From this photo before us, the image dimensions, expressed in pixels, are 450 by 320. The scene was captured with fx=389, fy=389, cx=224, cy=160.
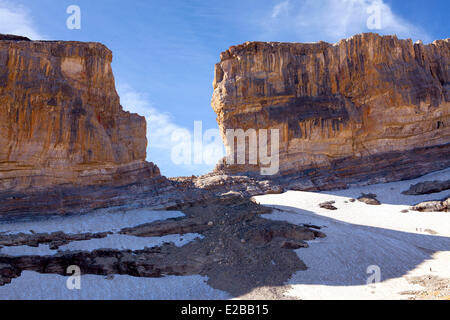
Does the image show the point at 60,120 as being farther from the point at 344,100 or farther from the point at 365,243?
the point at 344,100

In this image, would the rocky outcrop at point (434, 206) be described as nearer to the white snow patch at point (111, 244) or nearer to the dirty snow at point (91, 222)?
the white snow patch at point (111, 244)

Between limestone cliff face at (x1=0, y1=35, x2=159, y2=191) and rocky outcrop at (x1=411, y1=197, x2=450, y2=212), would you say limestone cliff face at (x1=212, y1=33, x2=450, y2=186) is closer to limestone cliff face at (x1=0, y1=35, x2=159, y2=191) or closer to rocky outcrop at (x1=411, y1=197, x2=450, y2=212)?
rocky outcrop at (x1=411, y1=197, x2=450, y2=212)

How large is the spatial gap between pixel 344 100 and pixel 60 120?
23.2 m

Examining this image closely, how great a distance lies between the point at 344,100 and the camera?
34.3 m

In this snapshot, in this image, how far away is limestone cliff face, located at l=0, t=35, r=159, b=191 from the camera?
24453 mm

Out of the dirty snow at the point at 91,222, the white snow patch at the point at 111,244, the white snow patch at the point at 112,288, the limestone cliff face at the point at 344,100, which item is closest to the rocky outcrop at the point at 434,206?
the limestone cliff face at the point at 344,100

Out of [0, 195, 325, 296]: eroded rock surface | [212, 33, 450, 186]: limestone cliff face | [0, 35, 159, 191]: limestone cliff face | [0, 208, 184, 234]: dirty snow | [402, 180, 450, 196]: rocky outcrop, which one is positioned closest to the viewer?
[0, 195, 325, 296]: eroded rock surface

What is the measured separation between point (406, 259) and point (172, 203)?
573 inches

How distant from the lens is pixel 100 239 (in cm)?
1986

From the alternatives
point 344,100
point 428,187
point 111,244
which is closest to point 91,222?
point 111,244

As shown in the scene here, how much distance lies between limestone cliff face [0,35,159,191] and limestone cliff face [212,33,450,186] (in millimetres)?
10472

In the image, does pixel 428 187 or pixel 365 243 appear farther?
pixel 428 187

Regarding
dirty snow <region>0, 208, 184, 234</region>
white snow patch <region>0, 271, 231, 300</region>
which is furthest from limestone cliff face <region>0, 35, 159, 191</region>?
white snow patch <region>0, 271, 231, 300</region>

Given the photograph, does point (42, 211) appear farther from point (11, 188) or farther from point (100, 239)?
point (100, 239)
